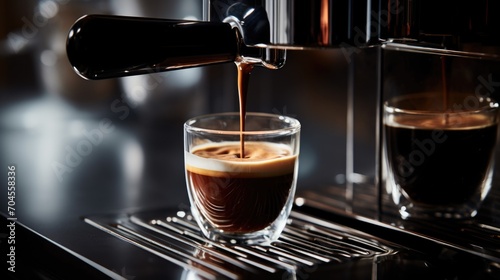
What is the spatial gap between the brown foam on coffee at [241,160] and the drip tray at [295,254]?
0.20 ft

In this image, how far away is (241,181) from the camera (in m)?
0.72

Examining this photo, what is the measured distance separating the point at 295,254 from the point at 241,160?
9 cm

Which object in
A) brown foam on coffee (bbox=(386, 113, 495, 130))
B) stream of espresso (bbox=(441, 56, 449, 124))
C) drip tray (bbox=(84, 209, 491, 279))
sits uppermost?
stream of espresso (bbox=(441, 56, 449, 124))

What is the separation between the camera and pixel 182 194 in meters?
0.92

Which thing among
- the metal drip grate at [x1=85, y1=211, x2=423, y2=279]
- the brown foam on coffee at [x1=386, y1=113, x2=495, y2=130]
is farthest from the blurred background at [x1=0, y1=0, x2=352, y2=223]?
the brown foam on coffee at [x1=386, y1=113, x2=495, y2=130]

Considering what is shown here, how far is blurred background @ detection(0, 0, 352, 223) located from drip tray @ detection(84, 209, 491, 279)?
0.09 meters

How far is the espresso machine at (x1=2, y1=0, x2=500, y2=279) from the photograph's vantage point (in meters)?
0.60

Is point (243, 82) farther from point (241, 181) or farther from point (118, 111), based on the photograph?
point (118, 111)

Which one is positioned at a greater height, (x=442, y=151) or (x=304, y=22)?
(x=304, y=22)

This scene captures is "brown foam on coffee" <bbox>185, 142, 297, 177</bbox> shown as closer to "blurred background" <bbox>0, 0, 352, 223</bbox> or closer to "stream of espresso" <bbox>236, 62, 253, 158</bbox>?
"stream of espresso" <bbox>236, 62, 253, 158</bbox>

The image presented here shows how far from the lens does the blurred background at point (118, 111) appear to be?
3.09 feet

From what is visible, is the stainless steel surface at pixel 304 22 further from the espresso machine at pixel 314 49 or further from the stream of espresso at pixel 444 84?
the stream of espresso at pixel 444 84

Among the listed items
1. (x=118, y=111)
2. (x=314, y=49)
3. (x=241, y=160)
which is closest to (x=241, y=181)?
(x=241, y=160)

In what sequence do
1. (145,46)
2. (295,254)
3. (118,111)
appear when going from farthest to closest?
(118,111), (295,254), (145,46)
